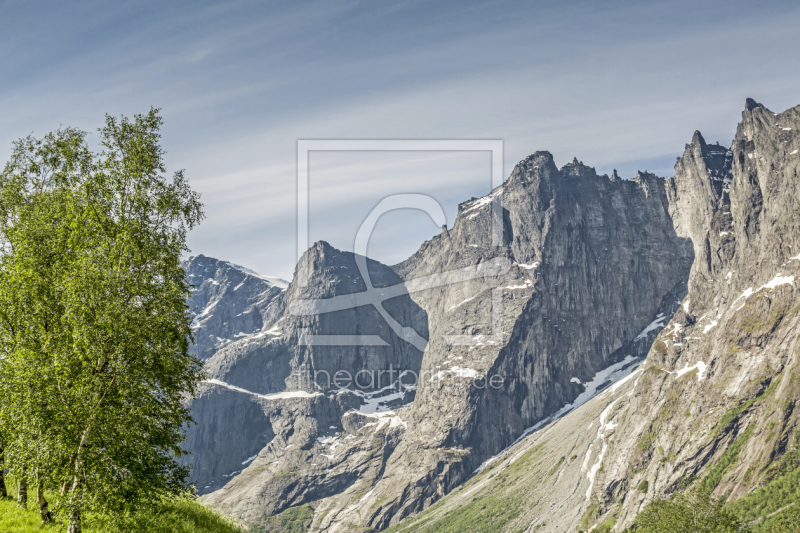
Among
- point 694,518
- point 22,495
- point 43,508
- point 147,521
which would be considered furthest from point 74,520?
point 694,518

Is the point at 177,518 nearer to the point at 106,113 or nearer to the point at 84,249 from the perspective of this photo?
the point at 84,249

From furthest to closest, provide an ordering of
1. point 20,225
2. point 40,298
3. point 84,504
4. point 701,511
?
1. point 701,511
2. point 20,225
3. point 40,298
4. point 84,504

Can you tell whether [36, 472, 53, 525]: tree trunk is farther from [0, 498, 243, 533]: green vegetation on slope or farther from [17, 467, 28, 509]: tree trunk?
[17, 467, 28, 509]: tree trunk

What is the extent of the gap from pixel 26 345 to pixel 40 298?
102 inches

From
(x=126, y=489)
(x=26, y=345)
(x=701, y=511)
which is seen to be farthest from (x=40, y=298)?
(x=701, y=511)

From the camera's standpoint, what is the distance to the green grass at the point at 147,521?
83.2 ft

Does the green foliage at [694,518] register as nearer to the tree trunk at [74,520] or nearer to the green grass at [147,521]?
the green grass at [147,521]

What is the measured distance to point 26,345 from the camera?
26.2 metres

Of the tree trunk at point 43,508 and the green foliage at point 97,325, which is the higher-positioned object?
the green foliage at point 97,325

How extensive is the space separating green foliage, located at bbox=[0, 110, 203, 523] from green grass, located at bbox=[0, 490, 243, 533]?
1.47 meters

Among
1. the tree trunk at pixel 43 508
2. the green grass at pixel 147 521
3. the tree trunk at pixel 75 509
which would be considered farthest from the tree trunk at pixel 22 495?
the tree trunk at pixel 75 509

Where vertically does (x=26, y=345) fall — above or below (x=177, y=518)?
above

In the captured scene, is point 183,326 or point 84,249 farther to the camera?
point 183,326

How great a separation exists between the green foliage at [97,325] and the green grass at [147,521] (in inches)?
57.8
